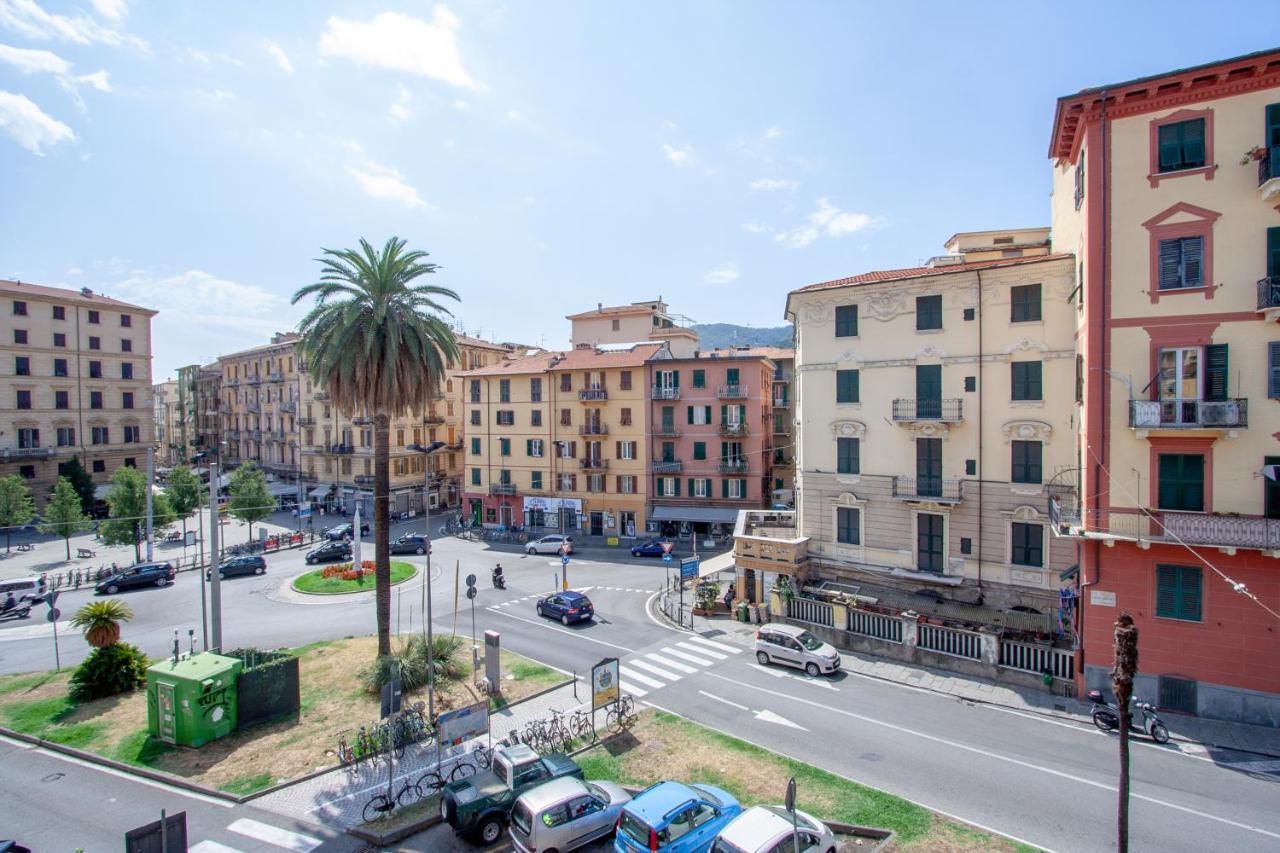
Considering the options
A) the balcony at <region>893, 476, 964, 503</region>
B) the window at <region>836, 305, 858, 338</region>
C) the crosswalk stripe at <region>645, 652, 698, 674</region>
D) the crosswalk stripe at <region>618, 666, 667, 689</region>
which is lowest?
the crosswalk stripe at <region>645, 652, 698, 674</region>

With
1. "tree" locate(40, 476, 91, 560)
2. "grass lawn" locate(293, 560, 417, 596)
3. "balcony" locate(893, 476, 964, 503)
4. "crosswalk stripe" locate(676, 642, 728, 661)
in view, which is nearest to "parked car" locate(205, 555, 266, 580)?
"grass lawn" locate(293, 560, 417, 596)

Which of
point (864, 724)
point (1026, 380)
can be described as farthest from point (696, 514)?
point (864, 724)

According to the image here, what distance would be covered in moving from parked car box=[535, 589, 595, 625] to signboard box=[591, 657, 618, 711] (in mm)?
10990

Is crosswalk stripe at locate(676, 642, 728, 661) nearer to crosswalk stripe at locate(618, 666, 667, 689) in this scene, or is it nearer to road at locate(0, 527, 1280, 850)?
road at locate(0, 527, 1280, 850)

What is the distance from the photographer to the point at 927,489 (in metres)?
29.2

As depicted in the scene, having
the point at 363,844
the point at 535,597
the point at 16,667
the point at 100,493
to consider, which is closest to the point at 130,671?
the point at 16,667

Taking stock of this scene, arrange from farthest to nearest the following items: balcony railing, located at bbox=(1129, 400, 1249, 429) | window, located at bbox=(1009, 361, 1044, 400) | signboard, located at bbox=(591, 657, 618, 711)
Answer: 1. window, located at bbox=(1009, 361, 1044, 400)
2. balcony railing, located at bbox=(1129, 400, 1249, 429)
3. signboard, located at bbox=(591, 657, 618, 711)

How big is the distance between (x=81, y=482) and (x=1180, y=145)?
78.7 m

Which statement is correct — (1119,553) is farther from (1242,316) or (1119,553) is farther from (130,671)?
(130,671)

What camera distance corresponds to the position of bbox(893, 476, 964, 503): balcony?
28.4 metres

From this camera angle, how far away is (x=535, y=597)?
119 feet

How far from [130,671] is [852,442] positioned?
3116 cm

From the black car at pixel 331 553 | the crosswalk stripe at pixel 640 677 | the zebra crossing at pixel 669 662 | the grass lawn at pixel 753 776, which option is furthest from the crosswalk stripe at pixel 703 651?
the black car at pixel 331 553

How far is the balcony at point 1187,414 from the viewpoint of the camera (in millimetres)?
19938
